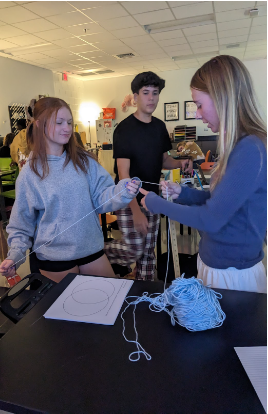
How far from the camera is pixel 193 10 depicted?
3971 mm

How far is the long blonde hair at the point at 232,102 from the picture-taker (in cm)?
93

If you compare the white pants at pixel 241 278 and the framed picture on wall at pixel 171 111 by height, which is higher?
the framed picture on wall at pixel 171 111

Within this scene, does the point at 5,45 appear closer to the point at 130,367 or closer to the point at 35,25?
the point at 35,25

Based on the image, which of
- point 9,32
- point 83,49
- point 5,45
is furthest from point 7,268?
point 83,49

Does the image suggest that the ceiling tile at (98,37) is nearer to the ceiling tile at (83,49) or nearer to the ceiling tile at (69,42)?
the ceiling tile at (69,42)

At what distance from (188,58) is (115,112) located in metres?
2.84

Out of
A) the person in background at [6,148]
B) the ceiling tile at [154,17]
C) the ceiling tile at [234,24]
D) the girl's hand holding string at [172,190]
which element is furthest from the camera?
the person in background at [6,148]

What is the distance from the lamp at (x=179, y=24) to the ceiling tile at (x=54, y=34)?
1.25 meters

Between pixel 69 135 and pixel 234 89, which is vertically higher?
pixel 234 89

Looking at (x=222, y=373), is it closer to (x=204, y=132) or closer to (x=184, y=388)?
(x=184, y=388)

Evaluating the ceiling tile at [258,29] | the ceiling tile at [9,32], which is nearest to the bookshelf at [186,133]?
the ceiling tile at [258,29]

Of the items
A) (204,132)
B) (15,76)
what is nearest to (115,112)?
(204,132)

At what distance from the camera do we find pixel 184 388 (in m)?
0.62

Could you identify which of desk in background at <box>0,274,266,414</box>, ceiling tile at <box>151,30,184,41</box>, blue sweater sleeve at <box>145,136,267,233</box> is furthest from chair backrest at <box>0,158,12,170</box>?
blue sweater sleeve at <box>145,136,267,233</box>
